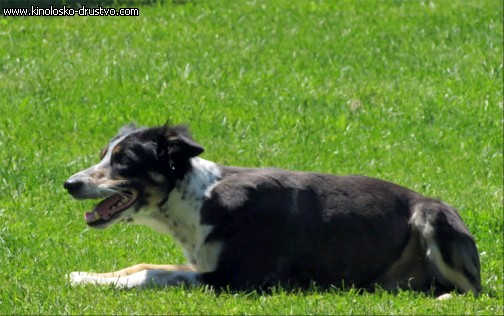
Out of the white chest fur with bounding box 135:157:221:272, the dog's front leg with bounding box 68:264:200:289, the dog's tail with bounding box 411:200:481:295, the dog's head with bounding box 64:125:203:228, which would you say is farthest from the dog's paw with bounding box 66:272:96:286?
the dog's tail with bounding box 411:200:481:295

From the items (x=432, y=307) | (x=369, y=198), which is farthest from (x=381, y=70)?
(x=432, y=307)

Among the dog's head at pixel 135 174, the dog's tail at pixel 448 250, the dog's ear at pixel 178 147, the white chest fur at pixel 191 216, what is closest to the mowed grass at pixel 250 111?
the dog's tail at pixel 448 250

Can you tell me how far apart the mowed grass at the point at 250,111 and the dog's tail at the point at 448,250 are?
9.9 inches

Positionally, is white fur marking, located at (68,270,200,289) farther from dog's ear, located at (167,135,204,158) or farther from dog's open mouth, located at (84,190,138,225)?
dog's ear, located at (167,135,204,158)

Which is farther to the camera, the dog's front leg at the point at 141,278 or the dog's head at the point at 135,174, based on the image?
the dog's head at the point at 135,174

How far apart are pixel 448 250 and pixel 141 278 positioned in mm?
2276

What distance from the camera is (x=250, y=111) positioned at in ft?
48.6

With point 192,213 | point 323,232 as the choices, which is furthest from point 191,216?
point 323,232

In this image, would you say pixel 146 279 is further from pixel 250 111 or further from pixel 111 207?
pixel 250 111

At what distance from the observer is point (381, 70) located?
1666 cm

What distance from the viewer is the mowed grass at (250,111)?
8891 mm

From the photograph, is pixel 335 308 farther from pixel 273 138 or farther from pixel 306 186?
pixel 273 138

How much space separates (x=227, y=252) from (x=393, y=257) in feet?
4.43

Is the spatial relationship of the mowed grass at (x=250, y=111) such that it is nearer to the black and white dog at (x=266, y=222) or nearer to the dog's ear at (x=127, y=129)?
the black and white dog at (x=266, y=222)
